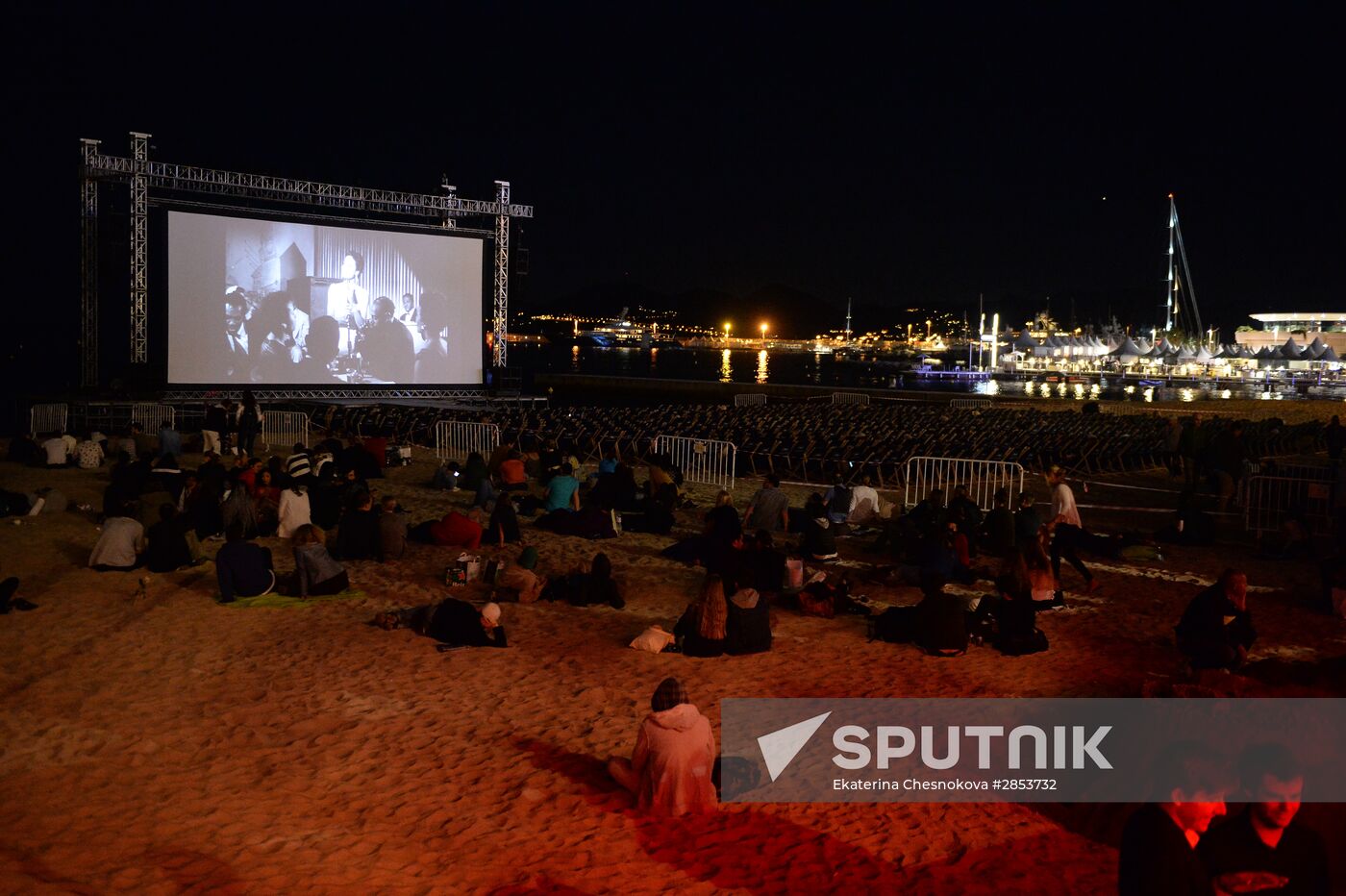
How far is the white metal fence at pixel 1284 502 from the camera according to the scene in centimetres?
1192

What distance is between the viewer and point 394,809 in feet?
16.1

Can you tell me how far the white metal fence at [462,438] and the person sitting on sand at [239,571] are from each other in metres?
8.91

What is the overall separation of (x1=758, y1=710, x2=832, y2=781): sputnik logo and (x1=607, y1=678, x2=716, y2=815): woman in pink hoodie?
0.61 m

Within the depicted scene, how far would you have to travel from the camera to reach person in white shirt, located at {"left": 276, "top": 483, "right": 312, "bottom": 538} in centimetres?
1107

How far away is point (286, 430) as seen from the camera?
2073 centimetres

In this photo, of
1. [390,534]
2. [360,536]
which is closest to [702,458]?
[390,534]

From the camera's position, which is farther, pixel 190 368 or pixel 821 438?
pixel 190 368

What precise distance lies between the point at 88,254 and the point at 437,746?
23136 mm

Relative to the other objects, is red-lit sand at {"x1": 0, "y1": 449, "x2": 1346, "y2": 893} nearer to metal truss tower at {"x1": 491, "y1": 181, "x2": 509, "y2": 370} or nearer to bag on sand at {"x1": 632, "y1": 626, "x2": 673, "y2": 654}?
bag on sand at {"x1": 632, "y1": 626, "x2": 673, "y2": 654}

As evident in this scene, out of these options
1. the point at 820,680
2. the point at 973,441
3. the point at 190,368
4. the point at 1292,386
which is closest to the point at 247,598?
the point at 820,680

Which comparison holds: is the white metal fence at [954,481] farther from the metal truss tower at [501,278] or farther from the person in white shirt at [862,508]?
the metal truss tower at [501,278]

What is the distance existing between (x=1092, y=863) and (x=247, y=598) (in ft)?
22.7

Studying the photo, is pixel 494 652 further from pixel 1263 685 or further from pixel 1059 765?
pixel 1263 685

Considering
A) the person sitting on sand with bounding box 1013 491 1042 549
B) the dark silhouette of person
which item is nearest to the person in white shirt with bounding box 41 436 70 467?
the dark silhouette of person
